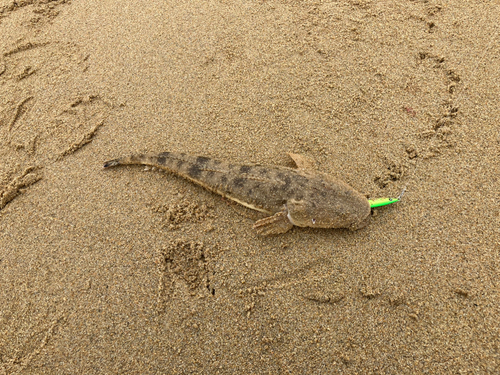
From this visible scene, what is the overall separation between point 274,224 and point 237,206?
46 centimetres

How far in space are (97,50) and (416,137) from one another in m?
4.21

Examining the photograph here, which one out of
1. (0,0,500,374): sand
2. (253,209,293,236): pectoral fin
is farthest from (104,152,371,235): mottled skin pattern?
(0,0,500,374): sand

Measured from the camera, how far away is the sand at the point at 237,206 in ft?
7.76

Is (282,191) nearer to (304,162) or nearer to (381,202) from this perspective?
(304,162)

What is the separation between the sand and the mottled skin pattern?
15 centimetres

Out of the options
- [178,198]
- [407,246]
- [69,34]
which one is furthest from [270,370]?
[69,34]

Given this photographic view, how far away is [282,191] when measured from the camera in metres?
2.83

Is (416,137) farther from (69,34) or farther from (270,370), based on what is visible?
(69,34)

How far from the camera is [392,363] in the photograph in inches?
86.4

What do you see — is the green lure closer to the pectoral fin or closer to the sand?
the sand

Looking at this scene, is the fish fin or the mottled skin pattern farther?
the fish fin

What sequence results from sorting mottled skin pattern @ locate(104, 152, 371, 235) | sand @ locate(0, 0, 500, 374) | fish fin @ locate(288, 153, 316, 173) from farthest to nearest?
fish fin @ locate(288, 153, 316, 173), mottled skin pattern @ locate(104, 152, 371, 235), sand @ locate(0, 0, 500, 374)

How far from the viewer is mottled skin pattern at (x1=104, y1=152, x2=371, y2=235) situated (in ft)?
8.82

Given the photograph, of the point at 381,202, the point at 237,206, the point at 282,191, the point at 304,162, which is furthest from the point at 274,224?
the point at 381,202
